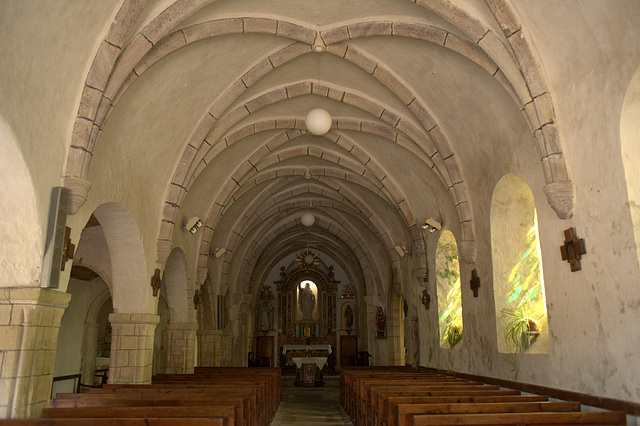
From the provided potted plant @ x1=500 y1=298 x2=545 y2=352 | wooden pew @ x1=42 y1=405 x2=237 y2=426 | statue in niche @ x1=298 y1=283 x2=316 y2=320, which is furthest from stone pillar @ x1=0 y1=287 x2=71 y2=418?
statue in niche @ x1=298 y1=283 x2=316 y2=320

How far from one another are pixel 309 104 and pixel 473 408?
6353mm

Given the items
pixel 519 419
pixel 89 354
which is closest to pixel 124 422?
pixel 519 419

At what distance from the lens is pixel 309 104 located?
935 cm

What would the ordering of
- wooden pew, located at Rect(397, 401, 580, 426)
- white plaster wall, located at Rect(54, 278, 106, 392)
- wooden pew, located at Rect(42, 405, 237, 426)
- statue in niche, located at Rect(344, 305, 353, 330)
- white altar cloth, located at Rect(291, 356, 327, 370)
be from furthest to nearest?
statue in niche, located at Rect(344, 305, 353, 330)
white altar cloth, located at Rect(291, 356, 327, 370)
white plaster wall, located at Rect(54, 278, 106, 392)
wooden pew, located at Rect(42, 405, 237, 426)
wooden pew, located at Rect(397, 401, 580, 426)

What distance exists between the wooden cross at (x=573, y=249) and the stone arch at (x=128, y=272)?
543 centimetres

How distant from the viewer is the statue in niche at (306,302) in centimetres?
2236

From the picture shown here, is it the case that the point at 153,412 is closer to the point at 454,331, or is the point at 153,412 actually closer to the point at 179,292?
the point at 179,292

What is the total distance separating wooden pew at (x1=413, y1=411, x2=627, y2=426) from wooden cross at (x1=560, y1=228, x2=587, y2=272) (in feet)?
5.53

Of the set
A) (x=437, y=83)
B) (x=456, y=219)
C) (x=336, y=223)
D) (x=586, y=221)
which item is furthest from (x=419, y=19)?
(x=336, y=223)

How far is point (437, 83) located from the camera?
740 centimetres

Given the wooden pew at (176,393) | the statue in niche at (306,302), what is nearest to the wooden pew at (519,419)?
the wooden pew at (176,393)

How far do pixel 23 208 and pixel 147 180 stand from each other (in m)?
2.89

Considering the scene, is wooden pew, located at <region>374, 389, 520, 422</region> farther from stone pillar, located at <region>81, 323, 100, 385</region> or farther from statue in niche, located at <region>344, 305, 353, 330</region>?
statue in niche, located at <region>344, 305, 353, 330</region>

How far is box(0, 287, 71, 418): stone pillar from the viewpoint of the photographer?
4543 mm
